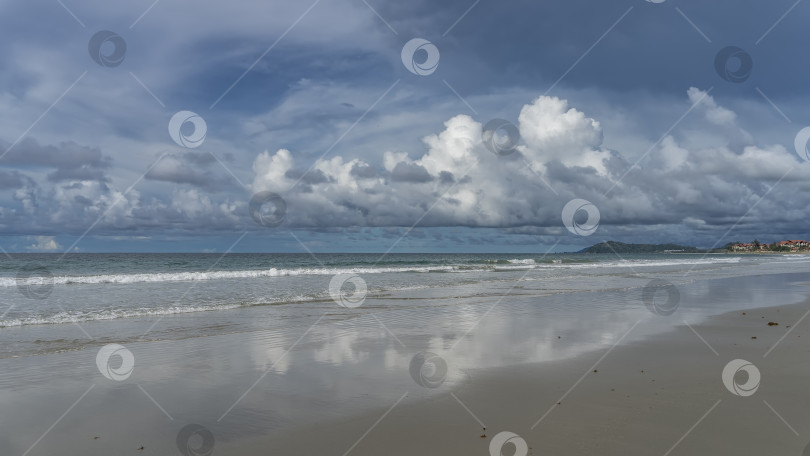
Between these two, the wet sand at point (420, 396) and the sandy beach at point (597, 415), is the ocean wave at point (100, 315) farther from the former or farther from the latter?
the sandy beach at point (597, 415)

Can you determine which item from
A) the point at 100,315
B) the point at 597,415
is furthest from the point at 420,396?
the point at 100,315

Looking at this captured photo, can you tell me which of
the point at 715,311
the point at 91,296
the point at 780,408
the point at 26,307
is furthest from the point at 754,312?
the point at 91,296

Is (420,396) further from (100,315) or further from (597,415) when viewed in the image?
(100,315)

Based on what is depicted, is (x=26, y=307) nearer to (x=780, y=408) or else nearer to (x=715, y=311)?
(x=780, y=408)

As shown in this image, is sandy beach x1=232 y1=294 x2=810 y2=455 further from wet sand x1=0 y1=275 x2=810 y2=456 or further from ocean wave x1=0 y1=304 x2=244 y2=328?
ocean wave x1=0 y1=304 x2=244 y2=328

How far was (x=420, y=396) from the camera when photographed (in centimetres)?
700

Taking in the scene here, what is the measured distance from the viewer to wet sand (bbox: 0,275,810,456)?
17.7 ft

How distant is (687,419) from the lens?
5.84 metres

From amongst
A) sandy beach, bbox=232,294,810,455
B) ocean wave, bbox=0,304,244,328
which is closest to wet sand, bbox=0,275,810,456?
sandy beach, bbox=232,294,810,455

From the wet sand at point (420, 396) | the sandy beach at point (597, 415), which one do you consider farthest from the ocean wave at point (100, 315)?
the sandy beach at point (597, 415)

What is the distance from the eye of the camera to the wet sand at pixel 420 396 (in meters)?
5.39

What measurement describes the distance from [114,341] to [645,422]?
11.0m

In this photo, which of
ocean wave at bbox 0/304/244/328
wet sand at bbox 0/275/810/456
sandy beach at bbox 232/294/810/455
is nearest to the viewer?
sandy beach at bbox 232/294/810/455

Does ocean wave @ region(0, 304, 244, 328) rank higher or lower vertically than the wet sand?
higher
